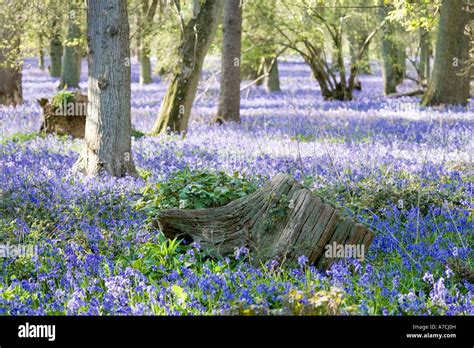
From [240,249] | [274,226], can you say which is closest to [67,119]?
[274,226]

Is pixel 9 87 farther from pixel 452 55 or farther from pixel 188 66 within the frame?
pixel 452 55

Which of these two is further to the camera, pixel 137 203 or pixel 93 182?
pixel 93 182

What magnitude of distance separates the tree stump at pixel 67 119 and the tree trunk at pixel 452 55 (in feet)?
30.9

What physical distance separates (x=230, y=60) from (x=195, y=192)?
30.9ft

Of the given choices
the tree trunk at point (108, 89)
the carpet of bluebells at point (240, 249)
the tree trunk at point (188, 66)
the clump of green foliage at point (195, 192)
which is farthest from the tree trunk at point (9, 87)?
the clump of green foliage at point (195, 192)

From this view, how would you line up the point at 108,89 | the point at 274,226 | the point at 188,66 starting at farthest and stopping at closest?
the point at 188,66
the point at 108,89
the point at 274,226

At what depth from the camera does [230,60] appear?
15891mm

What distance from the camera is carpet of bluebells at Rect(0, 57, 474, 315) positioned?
189 inches

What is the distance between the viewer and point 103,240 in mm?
6484

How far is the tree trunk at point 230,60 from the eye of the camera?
51.3ft

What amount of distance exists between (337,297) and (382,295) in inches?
20.9

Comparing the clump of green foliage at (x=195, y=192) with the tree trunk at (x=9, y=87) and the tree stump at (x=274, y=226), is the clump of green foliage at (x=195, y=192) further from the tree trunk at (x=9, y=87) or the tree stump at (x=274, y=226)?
the tree trunk at (x=9, y=87)

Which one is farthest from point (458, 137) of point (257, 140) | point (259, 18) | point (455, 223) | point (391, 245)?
point (259, 18)

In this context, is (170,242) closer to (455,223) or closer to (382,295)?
(382,295)
